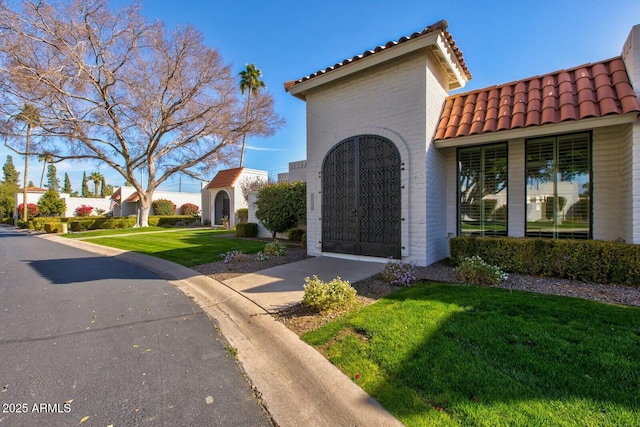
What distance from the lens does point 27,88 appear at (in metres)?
17.5

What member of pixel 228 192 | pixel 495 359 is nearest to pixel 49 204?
pixel 228 192

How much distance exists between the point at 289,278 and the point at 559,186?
20.7 feet

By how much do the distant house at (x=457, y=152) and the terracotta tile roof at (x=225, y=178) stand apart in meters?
16.7

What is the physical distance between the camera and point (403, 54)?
6.86 meters

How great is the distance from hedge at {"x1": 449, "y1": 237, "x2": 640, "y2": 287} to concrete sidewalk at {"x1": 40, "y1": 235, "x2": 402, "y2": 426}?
2452mm

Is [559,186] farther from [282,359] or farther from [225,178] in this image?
[225,178]

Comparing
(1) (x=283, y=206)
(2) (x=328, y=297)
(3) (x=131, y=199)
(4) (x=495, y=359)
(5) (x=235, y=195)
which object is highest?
(3) (x=131, y=199)

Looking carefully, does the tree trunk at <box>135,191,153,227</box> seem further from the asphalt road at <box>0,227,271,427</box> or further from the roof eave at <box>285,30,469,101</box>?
the asphalt road at <box>0,227,271,427</box>

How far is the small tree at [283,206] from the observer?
13039 mm

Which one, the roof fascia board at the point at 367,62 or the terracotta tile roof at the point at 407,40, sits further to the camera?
the roof fascia board at the point at 367,62

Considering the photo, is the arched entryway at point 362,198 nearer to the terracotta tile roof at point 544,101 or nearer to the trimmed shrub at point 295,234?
the terracotta tile roof at point 544,101

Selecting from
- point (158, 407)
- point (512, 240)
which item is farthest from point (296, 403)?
point (512, 240)

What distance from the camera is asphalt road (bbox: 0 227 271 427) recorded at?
2303 mm

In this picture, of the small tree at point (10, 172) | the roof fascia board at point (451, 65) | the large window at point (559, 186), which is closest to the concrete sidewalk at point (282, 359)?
the large window at point (559, 186)
